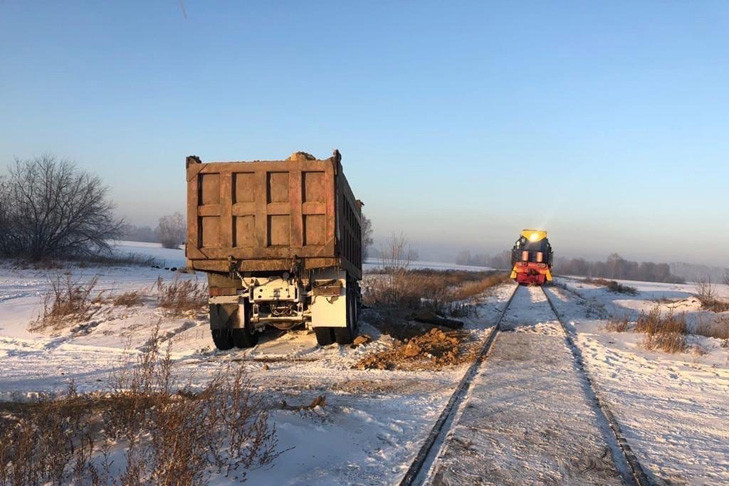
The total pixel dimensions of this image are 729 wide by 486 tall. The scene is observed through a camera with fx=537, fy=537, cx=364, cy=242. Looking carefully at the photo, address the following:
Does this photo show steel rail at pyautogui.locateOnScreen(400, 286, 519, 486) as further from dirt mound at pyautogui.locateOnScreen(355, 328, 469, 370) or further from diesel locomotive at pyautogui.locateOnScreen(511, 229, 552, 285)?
diesel locomotive at pyautogui.locateOnScreen(511, 229, 552, 285)

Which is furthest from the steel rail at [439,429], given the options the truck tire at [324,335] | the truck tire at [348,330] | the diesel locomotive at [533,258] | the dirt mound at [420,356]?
the diesel locomotive at [533,258]

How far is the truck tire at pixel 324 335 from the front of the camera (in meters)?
10.2

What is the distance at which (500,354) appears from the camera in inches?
404

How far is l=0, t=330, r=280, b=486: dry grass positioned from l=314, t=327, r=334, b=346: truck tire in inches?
183

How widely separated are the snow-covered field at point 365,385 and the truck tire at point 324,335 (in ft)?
0.64

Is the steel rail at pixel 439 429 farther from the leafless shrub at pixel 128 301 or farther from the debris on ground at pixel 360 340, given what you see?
the leafless shrub at pixel 128 301

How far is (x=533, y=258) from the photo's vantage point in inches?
1409

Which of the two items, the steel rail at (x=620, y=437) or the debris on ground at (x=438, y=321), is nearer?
the steel rail at (x=620, y=437)

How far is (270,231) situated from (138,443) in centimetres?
504

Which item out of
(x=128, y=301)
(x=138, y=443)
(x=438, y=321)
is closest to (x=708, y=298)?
(x=438, y=321)

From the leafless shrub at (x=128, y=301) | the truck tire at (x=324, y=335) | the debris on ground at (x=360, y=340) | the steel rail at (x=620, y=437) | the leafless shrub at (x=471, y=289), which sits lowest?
the leafless shrub at (x=471, y=289)

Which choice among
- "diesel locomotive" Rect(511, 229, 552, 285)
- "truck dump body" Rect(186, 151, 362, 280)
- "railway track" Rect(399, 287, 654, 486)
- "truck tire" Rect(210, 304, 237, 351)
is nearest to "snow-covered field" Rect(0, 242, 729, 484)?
"railway track" Rect(399, 287, 654, 486)

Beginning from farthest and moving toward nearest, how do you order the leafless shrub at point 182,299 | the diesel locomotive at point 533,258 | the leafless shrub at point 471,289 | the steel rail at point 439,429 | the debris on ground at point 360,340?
the diesel locomotive at point 533,258, the leafless shrub at point 471,289, the leafless shrub at point 182,299, the debris on ground at point 360,340, the steel rail at point 439,429

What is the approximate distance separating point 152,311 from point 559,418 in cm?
1153
